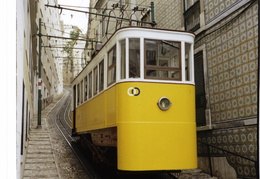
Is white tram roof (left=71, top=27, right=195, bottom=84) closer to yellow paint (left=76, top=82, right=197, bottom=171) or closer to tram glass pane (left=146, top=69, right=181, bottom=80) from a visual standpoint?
tram glass pane (left=146, top=69, right=181, bottom=80)

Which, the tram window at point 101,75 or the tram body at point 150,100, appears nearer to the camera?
the tram body at point 150,100

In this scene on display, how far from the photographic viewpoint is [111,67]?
7.30 meters

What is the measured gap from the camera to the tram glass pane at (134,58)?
671 cm

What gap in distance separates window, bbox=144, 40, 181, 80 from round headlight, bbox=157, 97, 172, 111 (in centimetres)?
43

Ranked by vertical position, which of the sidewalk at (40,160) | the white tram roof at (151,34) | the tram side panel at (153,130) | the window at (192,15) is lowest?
the sidewalk at (40,160)

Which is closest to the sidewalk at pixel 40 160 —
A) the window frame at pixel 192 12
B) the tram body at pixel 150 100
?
the tram body at pixel 150 100

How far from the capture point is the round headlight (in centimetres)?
664

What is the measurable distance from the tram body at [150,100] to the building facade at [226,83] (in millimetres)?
1388

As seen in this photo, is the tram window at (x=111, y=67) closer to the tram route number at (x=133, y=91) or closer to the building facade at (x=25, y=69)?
the tram route number at (x=133, y=91)

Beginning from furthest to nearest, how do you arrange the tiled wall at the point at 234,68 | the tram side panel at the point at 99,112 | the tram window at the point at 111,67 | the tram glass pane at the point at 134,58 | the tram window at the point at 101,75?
the tram window at the point at 101,75, the tiled wall at the point at 234,68, the tram window at the point at 111,67, the tram side panel at the point at 99,112, the tram glass pane at the point at 134,58

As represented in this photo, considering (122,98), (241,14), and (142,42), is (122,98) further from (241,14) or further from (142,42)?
(241,14)

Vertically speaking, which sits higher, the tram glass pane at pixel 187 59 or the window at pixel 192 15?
the window at pixel 192 15

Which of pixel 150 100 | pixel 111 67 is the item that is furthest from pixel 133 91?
pixel 111 67
